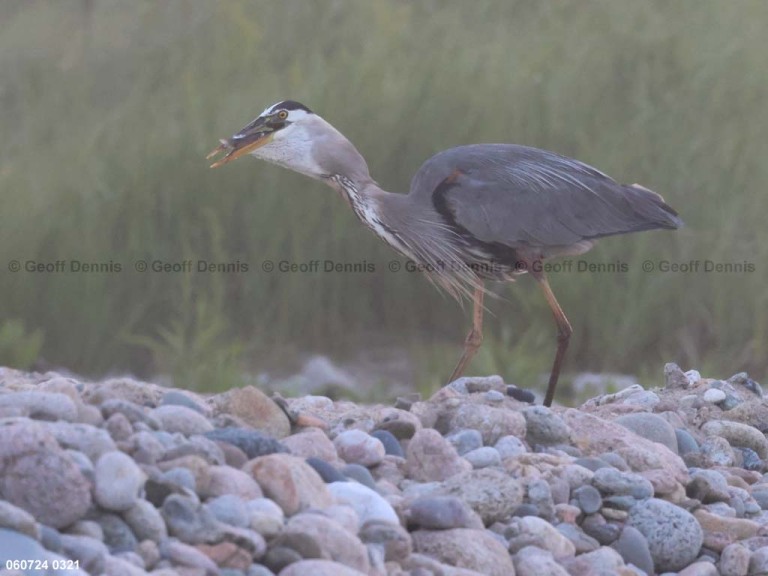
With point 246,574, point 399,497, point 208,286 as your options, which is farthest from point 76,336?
point 246,574

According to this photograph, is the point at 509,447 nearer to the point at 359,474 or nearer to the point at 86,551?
the point at 359,474

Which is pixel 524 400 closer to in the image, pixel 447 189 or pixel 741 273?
pixel 447 189

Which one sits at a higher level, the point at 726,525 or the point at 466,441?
the point at 466,441

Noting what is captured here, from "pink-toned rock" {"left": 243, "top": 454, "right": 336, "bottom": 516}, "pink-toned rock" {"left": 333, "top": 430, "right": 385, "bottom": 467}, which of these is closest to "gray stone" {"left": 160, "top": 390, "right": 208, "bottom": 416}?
"pink-toned rock" {"left": 333, "top": 430, "right": 385, "bottom": 467}

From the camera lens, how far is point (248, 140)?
5.51 m

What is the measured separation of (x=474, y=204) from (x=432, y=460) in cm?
196

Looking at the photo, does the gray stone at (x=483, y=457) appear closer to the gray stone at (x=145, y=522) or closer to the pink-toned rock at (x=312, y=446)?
the pink-toned rock at (x=312, y=446)

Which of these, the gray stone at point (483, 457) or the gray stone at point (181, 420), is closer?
the gray stone at point (181, 420)

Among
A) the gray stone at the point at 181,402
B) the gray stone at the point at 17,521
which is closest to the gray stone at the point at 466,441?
the gray stone at the point at 181,402

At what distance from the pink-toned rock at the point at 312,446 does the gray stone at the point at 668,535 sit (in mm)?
805

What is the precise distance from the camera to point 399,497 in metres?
3.55

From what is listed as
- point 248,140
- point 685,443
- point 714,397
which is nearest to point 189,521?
point 685,443

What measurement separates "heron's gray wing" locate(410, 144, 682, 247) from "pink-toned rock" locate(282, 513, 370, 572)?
2.64 meters

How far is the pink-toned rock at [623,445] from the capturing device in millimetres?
4160
